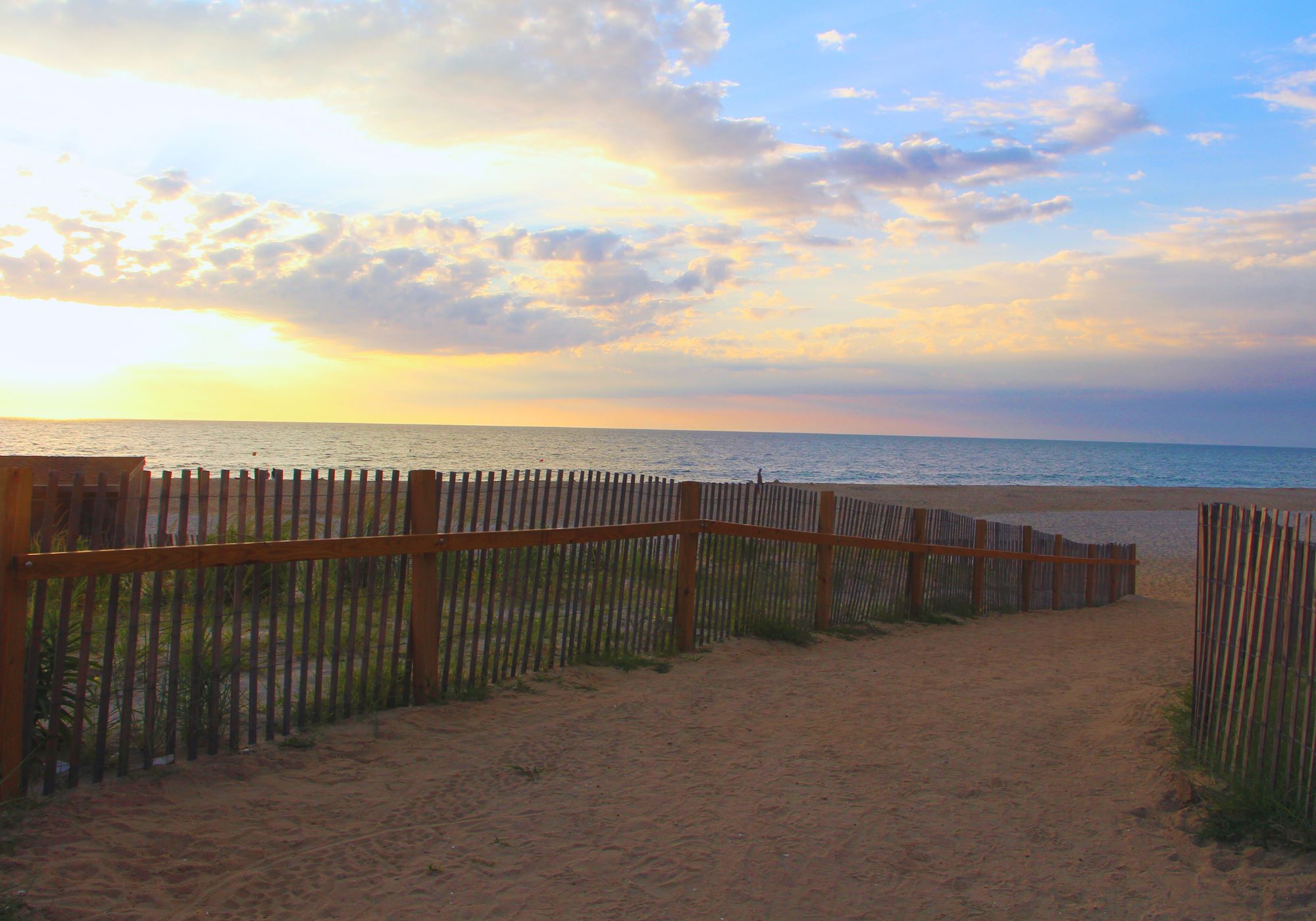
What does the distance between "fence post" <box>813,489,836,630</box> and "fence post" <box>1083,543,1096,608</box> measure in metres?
7.79

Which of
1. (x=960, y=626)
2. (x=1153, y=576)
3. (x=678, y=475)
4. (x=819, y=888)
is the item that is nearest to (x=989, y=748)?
(x=819, y=888)

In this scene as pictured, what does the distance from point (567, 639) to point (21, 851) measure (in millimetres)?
3955

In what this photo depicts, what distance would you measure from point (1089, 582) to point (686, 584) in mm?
10391

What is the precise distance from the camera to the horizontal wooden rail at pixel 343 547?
13.0 ft

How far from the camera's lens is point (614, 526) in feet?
22.9

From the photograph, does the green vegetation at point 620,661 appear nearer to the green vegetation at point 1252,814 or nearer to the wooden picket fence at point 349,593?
the wooden picket fence at point 349,593

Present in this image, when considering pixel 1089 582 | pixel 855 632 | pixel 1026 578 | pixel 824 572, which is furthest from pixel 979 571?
pixel 1089 582

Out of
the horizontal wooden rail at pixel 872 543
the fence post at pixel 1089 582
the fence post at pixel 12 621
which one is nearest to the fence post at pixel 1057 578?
the horizontal wooden rail at pixel 872 543

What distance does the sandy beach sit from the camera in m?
3.47

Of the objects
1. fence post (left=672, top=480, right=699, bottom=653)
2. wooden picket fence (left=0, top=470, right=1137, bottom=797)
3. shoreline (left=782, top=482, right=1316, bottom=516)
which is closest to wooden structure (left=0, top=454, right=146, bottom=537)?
wooden picket fence (left=0, top=470, right=1137, bottom=797)

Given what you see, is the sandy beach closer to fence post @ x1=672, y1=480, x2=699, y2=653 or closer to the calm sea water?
fence post @ x1=672, y1=480, x2=699, y2=653

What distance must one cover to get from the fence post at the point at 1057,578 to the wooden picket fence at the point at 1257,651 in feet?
31.6

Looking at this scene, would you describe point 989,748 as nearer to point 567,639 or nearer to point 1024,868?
point 1024,868

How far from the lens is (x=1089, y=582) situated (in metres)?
15.4
